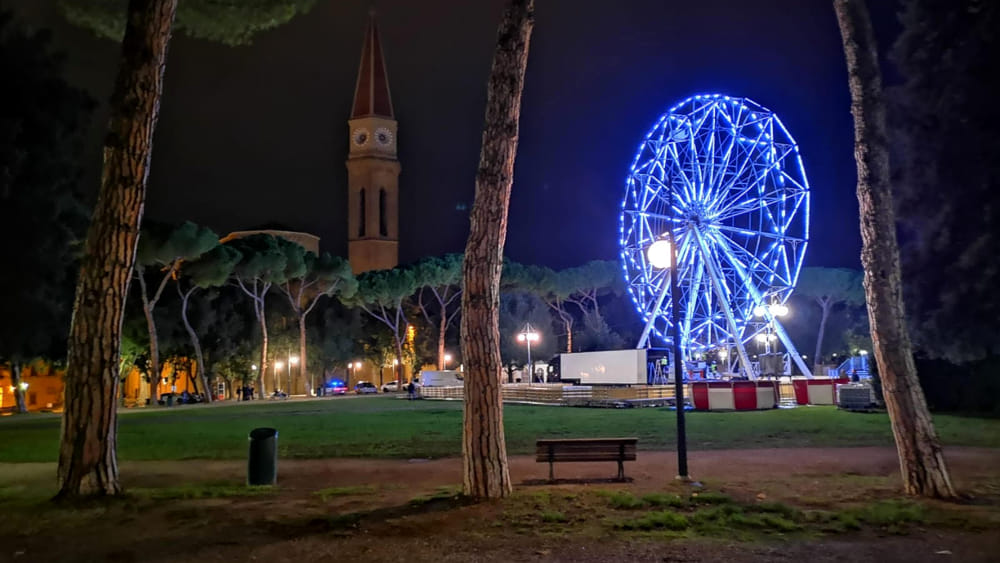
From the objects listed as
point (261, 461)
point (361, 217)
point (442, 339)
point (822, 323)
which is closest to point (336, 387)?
point (442, 339)

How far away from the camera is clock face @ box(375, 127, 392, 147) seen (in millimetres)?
→ 101812

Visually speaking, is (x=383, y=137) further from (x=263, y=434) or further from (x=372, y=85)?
(x=263, y=434)

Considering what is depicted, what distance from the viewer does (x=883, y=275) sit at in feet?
35.4

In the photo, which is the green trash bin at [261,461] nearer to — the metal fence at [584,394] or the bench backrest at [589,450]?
the bench backrest at [589,450]

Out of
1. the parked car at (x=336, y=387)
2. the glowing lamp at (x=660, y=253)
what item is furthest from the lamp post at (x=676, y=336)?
the parked car at (x=336, y=387)

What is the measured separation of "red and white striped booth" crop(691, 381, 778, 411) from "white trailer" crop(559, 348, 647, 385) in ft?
35.3

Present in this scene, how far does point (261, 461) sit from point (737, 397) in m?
23.4

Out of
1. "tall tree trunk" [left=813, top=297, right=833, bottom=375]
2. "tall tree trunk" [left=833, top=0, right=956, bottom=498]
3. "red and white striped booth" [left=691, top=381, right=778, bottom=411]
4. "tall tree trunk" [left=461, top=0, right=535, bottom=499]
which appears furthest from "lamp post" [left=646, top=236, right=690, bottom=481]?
"tall tree trunk" [left=813, top=297, right=833, bottom=375]

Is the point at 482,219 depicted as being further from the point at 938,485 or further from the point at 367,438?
the point at 367,438

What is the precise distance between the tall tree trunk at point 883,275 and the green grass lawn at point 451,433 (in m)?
7.21

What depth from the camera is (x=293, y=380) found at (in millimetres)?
79062

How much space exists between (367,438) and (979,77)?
1982 centimetres

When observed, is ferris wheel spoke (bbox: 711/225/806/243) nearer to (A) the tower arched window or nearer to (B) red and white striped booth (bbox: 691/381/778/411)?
(B) red and white striped booth (bbox: 691/381/778/411)

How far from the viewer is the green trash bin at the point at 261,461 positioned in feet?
39.6
